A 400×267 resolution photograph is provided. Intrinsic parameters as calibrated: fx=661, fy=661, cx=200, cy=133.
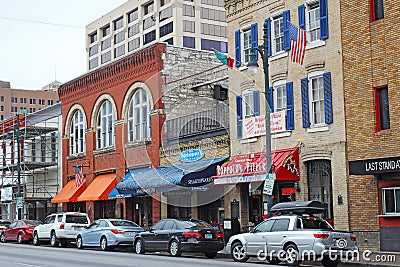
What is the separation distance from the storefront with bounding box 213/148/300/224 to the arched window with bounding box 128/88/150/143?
9461 millimetres

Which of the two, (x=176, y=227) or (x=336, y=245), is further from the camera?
(x=176, y=227)

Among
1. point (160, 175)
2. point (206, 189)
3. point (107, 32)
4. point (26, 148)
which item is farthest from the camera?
point (107, 32)

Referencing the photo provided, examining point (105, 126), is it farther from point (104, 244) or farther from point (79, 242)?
point (104, 244)

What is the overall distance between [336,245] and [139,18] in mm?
84427

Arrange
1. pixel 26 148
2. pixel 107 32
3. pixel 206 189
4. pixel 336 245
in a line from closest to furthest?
pixel 336 245
pixel 206 189
pixel 26 148
pixel 107 32

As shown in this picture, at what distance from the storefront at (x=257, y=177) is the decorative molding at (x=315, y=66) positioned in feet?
11.0

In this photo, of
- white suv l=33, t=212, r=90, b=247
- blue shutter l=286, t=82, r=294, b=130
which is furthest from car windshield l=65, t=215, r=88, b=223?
blue shutter l=286, t=82, r=294, b=130

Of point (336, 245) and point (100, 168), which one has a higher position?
point (100, 168)

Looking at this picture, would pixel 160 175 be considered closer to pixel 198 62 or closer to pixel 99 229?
pixel 99 229

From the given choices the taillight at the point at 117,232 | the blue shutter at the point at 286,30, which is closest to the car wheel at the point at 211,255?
the taillight at the point at 117,232

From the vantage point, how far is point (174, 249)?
25172mm

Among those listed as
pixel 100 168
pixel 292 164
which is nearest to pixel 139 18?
pixel 100 168

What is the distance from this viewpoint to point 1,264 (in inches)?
822

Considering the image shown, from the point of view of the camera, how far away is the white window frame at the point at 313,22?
88.6 ft
